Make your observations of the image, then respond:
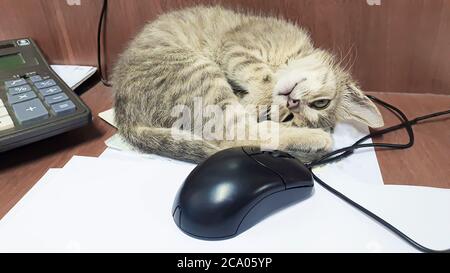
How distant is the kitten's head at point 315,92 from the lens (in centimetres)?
79

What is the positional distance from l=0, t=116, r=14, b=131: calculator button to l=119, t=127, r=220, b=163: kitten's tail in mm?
188

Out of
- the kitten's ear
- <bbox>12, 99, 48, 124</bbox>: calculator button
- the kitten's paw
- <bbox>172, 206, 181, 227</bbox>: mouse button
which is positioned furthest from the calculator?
the kitten's ear

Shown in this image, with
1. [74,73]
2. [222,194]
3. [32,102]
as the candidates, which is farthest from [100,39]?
[222,194]

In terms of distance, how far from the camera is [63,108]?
625 mm

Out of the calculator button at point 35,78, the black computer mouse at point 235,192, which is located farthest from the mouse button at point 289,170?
the calculator button at point 35,78

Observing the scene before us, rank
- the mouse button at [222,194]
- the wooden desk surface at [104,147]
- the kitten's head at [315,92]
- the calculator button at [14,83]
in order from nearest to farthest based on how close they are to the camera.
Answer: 1. the mouse button at [222,194]
2. the wooden desk surface at [104,147]
3. the calculator button at [14,83]
4. the kitten's head at [315,92]

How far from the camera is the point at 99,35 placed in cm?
87

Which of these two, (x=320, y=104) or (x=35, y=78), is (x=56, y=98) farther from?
(x=320, y=104)

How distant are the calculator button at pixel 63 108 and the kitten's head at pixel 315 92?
0.43 meters

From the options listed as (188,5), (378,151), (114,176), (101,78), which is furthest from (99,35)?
(378,151)

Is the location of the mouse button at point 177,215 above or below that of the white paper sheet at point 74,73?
below

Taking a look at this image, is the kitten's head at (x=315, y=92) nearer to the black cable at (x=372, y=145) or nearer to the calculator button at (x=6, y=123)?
the black cable at (x=372, y=145)

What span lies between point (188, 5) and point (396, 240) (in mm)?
659
